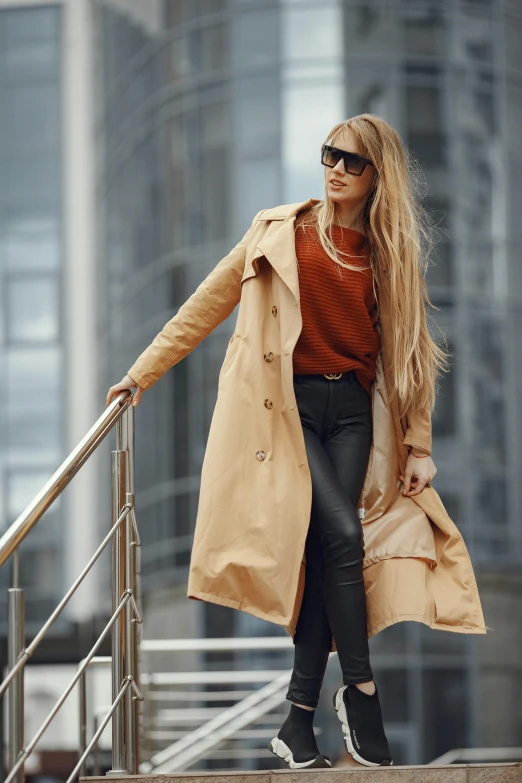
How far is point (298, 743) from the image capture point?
428 cm

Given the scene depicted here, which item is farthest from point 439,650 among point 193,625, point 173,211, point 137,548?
point 137,548

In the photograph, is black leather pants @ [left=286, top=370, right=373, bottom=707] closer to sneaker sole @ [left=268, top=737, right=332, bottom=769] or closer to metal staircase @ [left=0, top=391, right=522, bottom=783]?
sneaker sole @ [left=268, top=737, right=332, bottom=769]

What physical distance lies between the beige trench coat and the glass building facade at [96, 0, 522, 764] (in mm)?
9285

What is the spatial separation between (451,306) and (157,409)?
3539 mm

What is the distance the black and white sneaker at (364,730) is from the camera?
13.8 ft

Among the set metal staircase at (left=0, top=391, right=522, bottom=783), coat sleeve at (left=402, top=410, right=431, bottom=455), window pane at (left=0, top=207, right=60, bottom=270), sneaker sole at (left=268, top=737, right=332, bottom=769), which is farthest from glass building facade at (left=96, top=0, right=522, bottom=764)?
sneaker sole at (left=268, top=737, right=332, bottom=769)

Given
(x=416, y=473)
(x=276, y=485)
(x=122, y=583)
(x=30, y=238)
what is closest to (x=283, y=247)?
(x=276, y=485)

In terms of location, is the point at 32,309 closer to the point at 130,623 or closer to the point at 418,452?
the point at 130,623

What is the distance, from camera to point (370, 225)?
14.7ft

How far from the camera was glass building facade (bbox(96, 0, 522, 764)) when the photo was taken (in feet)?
45.4

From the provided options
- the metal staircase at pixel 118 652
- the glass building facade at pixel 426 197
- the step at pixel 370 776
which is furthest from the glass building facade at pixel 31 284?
the step at pixel 370 776

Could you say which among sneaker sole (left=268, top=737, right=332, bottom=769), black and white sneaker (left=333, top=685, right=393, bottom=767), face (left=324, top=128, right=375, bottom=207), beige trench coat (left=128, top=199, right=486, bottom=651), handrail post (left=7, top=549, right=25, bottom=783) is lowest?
sneaker sole (left=268, top=737, right=332, bottom=769)

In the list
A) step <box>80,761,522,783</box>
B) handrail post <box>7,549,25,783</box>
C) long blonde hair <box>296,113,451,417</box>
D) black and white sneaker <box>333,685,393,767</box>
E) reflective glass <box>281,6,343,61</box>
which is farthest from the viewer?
reflective glass <box>281,6,343,61</box>

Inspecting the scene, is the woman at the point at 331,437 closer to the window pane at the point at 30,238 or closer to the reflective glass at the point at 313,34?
the reflective glass at the point at 313,34
